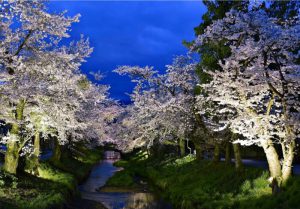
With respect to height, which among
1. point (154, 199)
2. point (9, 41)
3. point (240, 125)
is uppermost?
point (9, 41)

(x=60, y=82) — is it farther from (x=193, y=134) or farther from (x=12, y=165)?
(x=193, y=134)

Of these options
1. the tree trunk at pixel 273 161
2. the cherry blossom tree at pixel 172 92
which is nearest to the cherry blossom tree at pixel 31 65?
the cherry blossom tree at pixel 172 92

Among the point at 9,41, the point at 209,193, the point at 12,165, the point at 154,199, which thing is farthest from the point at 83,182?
the point at 9,41

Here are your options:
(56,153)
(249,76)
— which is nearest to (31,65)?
(249,76)

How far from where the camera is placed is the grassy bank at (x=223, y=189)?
18.0m

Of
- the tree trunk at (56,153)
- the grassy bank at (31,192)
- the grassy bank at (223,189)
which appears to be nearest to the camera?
the grassy bank at (223,189)

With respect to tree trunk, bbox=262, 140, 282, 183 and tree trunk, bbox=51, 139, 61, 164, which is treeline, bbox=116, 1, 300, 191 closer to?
tree trunk, bbox=262, 140, 282, 183

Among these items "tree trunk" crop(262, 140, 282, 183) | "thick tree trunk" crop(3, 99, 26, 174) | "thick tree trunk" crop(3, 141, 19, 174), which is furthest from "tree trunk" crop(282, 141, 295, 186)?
"thick tree trunk" crop(3, 141, 19, 174)

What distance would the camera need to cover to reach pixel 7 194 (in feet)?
67.0

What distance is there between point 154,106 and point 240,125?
40.6ft

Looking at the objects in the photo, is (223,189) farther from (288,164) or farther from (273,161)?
(288,164)

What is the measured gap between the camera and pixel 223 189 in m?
25.0

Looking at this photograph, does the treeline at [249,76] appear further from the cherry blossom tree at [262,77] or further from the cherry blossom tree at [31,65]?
the cherry blossom tree at [31,65]

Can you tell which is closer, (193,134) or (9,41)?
(9,41)
